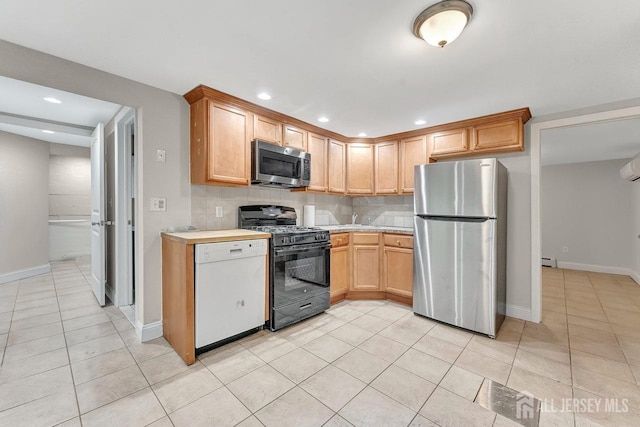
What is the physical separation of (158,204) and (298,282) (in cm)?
152

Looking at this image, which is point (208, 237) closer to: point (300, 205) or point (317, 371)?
point (317, 371)

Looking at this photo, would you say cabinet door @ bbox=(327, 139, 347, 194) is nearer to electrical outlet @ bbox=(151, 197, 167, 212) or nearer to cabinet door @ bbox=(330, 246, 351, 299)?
cabinet door @ bbox=(330, 246, 351, 299)

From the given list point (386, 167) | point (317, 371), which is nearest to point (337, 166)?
point (386, 167)

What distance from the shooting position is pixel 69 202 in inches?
218

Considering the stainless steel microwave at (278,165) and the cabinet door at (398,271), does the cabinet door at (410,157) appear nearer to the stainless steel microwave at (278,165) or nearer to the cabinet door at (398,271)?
the cabinet door at (398,271)

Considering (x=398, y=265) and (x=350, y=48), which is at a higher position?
(x=350, y=48)

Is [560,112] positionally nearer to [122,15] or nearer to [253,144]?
[253,144]

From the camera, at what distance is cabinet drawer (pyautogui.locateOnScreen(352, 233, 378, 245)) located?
11.4ft

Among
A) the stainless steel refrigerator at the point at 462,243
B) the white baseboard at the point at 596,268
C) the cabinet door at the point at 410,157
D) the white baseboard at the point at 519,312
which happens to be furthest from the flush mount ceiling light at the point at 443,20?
the white baseboard at the point at 596,268

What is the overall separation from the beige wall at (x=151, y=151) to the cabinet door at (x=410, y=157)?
105 inches

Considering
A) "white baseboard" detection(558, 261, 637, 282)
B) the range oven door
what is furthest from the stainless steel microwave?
"white baseboard" detection(558, 261, 637, 282)

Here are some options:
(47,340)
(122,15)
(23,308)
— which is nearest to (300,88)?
(122,15)

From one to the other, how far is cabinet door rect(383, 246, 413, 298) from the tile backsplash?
739 millimetres

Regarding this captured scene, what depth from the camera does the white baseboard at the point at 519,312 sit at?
9.58 ft
